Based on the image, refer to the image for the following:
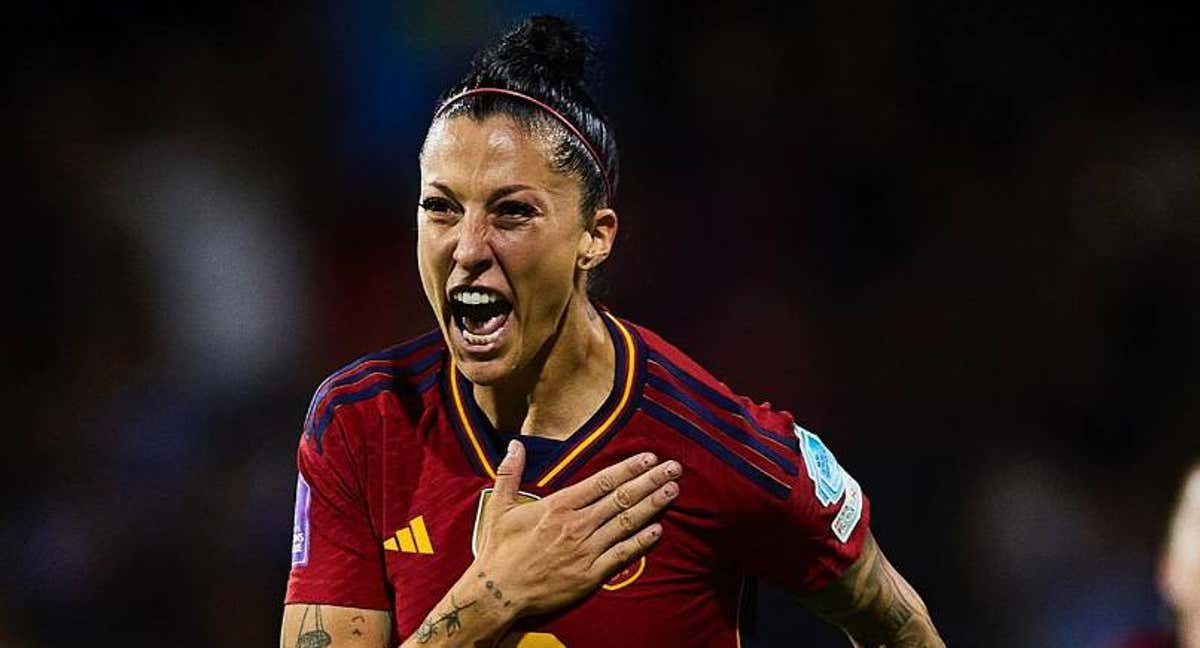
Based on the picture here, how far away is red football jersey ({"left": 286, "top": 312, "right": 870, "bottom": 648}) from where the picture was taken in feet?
5.91

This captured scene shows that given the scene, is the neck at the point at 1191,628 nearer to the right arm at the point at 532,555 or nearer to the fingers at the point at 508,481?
the right arm at the point at 532,555

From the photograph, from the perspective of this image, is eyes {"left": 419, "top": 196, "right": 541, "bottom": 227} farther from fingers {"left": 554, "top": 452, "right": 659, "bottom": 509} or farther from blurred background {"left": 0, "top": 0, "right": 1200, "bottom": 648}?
blurred background {"left": 0, "top": 0, "right": 1200, "bottom": 648}

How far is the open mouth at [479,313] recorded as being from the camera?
176cm

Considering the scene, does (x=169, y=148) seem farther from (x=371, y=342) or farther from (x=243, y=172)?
(x=371, y=342)

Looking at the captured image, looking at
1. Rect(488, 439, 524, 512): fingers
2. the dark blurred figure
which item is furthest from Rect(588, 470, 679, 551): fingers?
the dark blurred figure

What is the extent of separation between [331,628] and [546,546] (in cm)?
30

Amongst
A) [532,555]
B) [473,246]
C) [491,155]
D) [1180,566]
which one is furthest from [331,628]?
[1180,566]

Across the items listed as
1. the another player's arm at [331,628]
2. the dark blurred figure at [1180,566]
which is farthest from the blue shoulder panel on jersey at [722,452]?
the dark blurred figure at [1180,566]

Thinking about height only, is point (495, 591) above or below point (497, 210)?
below

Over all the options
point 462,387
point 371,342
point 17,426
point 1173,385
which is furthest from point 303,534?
point 1173,385

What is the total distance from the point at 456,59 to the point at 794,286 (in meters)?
1.05

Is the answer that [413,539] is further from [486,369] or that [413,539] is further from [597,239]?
[597,239]

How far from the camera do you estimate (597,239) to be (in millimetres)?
1877

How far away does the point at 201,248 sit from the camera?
365 centimetres
